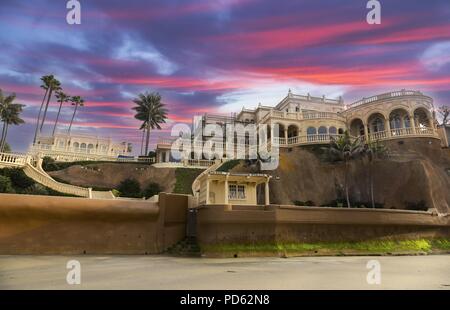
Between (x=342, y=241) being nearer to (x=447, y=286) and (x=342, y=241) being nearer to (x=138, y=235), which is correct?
(x=447, y=286)

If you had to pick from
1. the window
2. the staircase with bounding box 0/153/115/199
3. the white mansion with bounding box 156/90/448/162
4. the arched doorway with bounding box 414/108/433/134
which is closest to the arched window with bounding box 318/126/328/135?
the white mansion with bounding box 156/90/448/162

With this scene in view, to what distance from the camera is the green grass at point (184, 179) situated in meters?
36.5

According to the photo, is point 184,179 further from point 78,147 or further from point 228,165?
point 78,147

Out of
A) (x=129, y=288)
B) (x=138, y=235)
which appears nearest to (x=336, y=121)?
(x=138, y=235)

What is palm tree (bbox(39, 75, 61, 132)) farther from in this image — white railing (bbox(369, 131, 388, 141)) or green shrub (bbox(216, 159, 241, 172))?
white railing (bbox(369, 131, 388, 141))

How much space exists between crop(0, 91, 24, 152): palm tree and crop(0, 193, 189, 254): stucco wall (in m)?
39.2

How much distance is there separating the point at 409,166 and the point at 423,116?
1438 centimetres

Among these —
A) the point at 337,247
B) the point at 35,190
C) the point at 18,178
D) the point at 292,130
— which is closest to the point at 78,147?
the point at 18,178

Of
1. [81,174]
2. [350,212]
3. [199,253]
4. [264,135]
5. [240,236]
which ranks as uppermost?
[264,135]

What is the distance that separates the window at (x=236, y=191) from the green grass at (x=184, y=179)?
38.2 feet

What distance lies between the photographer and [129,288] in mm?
10023

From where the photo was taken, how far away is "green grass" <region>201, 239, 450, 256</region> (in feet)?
69.9

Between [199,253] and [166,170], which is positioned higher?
[166,170]
